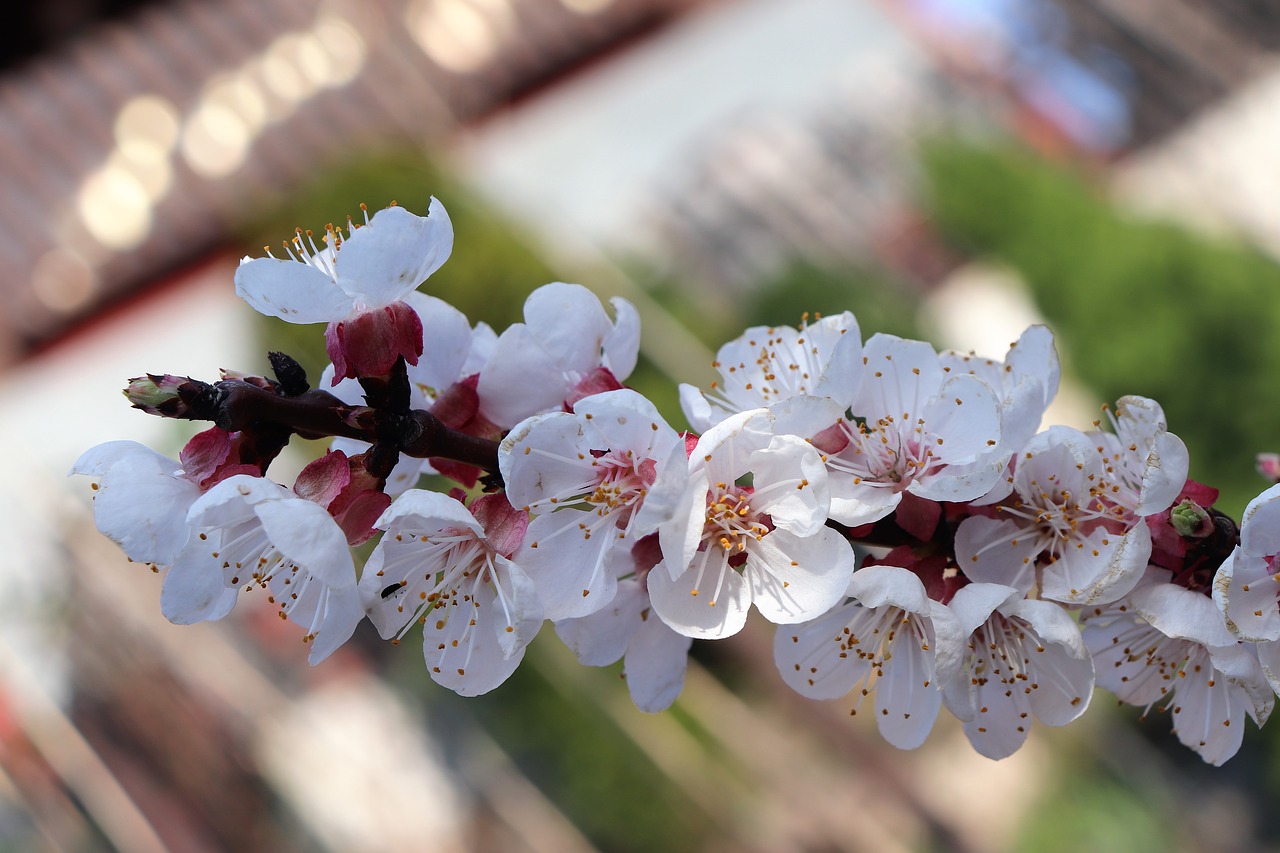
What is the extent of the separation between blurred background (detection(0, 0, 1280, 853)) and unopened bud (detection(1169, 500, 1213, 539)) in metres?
3.03

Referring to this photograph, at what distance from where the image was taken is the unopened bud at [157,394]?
0.81 metres

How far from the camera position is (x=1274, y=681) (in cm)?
79

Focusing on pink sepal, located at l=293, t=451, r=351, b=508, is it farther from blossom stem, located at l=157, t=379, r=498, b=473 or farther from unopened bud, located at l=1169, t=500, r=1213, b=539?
unopened bud, located at l=1169, t=500, r=1213, b=539

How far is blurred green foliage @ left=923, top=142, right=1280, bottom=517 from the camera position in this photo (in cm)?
377

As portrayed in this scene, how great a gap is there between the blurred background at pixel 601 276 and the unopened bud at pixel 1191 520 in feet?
9.95

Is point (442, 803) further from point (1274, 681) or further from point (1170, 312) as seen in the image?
point (1274, 681)

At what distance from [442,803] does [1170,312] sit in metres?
3.30

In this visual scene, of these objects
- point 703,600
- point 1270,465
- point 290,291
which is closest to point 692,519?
point 703,600

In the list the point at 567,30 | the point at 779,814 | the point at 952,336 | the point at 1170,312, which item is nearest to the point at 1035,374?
the point at 779,814

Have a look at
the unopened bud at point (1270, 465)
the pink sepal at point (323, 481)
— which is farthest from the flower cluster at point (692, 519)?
the unopened bud at point (1270, 465)

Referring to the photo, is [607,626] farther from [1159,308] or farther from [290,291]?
[1159,308]

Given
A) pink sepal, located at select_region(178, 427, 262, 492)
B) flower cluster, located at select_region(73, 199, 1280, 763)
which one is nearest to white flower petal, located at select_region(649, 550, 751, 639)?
flower cluster, located at select_region(73, 199, 1280, 763)

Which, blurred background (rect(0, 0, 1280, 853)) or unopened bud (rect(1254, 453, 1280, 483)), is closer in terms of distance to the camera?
unopened bud (rect(1254, 453, 1280, 483))

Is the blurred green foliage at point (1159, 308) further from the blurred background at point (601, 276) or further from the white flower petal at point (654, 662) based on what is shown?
the white flower petal at point (654, 662)
